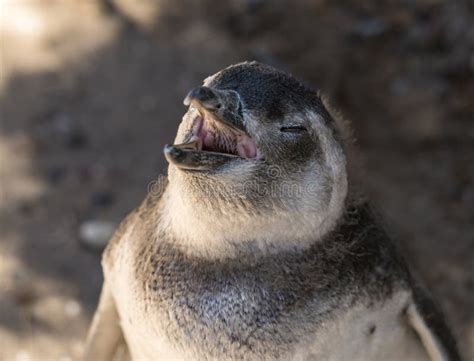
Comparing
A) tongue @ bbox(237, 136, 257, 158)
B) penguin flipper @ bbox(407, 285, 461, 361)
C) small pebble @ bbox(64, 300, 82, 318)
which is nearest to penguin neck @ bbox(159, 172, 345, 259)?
tongue @ bbox(237, 136, 257, 158)

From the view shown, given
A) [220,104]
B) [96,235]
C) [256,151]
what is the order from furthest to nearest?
1. [96,235]
2. [256,151]
3. [220,104]

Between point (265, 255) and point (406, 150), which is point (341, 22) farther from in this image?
point (265, 255)

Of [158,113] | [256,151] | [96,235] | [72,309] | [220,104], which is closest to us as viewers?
[220,104]

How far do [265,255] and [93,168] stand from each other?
2566mm

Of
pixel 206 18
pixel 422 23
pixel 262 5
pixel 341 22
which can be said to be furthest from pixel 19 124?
pixel 422 23

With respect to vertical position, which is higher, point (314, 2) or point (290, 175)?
point (314, 2)

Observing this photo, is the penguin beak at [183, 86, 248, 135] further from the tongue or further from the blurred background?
the blurred background

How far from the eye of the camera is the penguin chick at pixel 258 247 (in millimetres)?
1722

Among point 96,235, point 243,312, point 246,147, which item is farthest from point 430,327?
point 96,235

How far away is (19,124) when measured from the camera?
4445mm

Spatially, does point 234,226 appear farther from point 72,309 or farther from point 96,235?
point 96,235

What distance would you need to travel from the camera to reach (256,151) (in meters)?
1.74

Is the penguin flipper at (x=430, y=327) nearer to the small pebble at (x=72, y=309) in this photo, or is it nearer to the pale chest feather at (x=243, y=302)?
the pale chest feather at (x=243, y=302)

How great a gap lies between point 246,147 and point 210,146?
8cm
